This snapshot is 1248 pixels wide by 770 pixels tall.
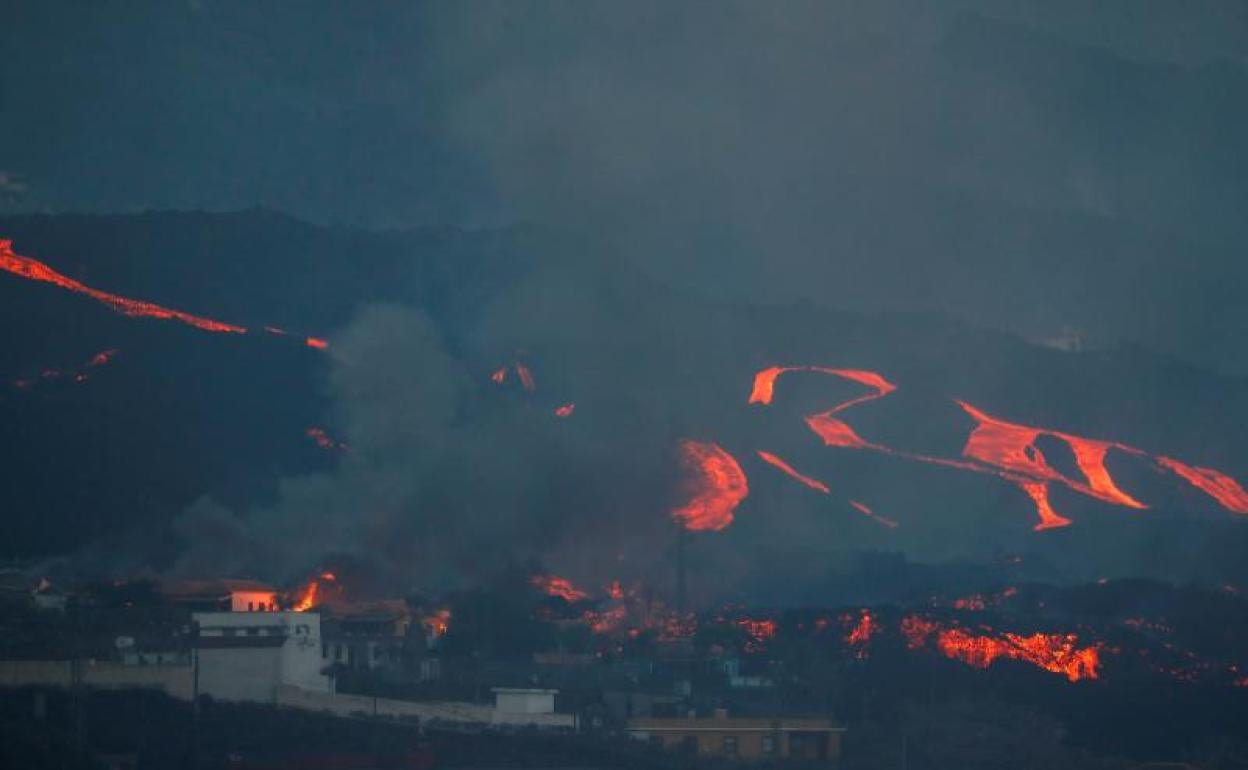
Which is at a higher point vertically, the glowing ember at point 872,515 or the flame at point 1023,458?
the flame at point 1023,458

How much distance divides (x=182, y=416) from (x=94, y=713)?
893 inches

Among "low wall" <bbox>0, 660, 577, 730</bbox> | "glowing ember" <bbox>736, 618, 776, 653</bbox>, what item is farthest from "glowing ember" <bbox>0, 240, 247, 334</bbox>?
"low wall" <bbox>0, 660, 577, 730</bbox>

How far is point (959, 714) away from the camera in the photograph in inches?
1261

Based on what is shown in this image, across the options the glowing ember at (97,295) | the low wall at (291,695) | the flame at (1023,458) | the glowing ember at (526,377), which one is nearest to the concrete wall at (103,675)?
the low wall at (291,695)

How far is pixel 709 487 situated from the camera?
45.6m

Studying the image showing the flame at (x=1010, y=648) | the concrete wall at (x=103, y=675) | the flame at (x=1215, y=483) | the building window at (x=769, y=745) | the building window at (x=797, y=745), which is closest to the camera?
the concrete wall at (x=103, y=675)

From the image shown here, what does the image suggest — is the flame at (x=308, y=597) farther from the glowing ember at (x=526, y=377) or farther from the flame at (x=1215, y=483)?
the flame at (x=1215, y=483)

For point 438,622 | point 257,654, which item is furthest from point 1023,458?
point 257,654

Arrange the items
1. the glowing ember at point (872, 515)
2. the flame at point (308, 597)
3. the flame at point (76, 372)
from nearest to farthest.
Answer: the flame at point (308, 597)
the flame at point (76, 372)
the glowing ember at point (872, 515)

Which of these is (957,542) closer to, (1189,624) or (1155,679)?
(1189,624)

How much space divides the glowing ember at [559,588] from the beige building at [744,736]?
9839 mm

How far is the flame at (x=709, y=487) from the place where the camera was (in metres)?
44.1

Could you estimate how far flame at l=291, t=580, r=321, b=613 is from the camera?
117ft

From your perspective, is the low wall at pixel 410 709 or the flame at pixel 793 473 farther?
the flame at pixel 793 473
